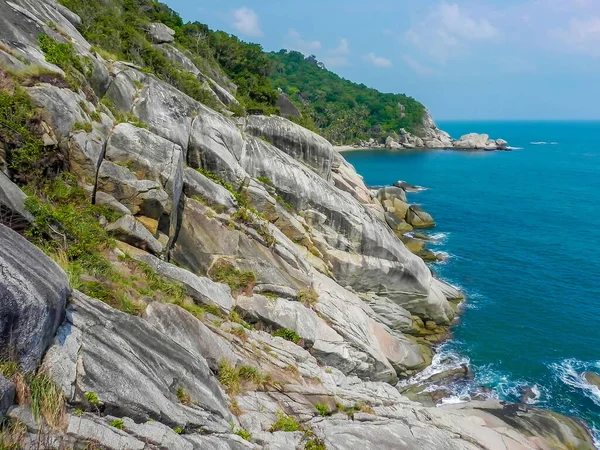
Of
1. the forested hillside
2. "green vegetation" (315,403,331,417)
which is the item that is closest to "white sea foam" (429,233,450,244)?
the forested hillside

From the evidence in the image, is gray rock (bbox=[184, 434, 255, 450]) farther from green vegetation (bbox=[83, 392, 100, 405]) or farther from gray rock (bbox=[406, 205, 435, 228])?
gray rock (bbox=[406, 205, 435, 228])

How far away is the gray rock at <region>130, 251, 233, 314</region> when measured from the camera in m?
15.6

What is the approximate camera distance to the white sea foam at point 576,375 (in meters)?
25.9

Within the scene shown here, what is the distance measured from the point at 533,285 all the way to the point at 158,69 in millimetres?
40635

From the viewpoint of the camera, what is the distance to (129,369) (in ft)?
30.5

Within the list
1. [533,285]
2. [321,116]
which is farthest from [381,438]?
[321,116]

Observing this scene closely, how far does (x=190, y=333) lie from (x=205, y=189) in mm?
10682

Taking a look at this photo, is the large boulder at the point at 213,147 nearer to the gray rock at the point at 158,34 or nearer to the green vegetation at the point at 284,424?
the green vegetation at the point at 284,424

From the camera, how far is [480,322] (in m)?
33.0

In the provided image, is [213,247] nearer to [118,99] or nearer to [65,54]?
[118,99]

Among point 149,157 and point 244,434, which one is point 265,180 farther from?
point 244,434

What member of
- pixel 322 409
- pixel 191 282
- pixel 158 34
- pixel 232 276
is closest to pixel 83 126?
pixel 191 282

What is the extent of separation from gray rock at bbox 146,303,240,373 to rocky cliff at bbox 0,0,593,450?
62 millimetres

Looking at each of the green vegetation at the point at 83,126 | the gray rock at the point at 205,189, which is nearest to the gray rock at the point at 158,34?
the gray rock at the point at 205,189
